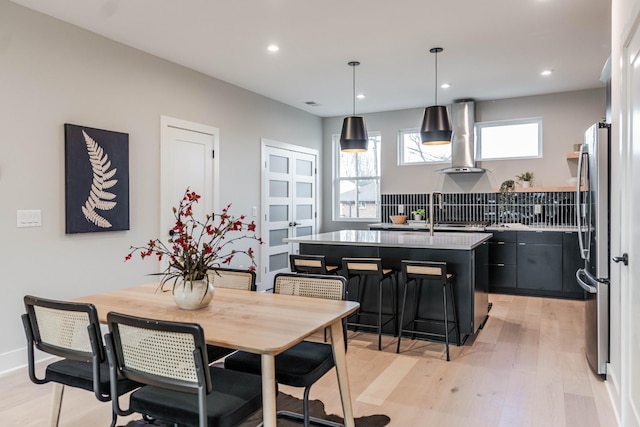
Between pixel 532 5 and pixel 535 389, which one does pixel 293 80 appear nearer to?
pixel 532 5

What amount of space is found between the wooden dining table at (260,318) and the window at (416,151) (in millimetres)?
5234

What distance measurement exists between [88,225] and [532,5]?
4050mm

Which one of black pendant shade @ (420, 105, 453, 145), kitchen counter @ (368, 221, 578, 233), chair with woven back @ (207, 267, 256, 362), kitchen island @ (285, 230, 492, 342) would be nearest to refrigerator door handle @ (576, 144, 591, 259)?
kitchen island @ (285, 230, 492, 342)

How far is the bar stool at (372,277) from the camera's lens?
388cm

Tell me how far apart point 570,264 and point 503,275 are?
2.67ft

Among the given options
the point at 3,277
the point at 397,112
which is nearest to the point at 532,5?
the point at 397,112

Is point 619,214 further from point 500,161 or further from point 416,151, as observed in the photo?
point 416,151

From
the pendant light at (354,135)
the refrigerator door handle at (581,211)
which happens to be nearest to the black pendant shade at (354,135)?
the pendant light at (354,135)

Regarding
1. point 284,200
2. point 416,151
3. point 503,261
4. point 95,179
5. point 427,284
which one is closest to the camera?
point 95,179

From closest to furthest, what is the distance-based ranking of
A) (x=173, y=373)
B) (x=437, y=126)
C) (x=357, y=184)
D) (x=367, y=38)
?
(x=173, y=373), (x=367, y=38), (x=437, y=126), (x=357, y=184)

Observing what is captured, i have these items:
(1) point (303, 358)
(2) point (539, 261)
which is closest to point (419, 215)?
(2) point (539, 261)

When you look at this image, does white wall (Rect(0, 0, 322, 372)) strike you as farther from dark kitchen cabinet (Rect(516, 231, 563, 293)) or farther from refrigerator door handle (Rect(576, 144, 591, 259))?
dark kitchen cabinet (Rect(516, 231, 563, 293))

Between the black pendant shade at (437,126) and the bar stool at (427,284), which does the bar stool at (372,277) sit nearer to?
the bar stool at (427,284)

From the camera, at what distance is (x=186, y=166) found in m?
4.91
